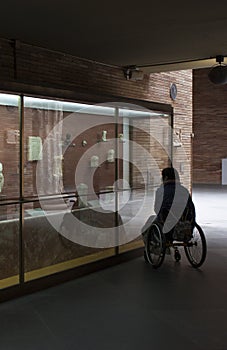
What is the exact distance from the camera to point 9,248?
14.8 ft

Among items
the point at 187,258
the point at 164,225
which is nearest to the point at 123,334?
the point at 164,225

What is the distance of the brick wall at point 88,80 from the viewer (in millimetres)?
5316

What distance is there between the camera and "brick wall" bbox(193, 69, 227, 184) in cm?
1842

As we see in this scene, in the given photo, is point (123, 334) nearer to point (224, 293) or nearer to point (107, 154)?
point (224, 293)

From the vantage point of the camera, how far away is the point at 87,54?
616 centimetres

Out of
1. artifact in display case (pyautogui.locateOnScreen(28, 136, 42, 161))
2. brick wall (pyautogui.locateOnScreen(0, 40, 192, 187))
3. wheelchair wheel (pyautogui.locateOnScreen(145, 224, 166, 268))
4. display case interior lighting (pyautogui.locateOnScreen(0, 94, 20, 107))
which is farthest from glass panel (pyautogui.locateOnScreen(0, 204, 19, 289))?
wheelchair wheel (pyautogui.locateOnScreen(145, 224, 166, 268))

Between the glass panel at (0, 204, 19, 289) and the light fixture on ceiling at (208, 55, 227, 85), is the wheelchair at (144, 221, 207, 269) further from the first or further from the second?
the light fixture on ceiling at (208, 55, 227, 85)

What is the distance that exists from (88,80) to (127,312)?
11.7 ft

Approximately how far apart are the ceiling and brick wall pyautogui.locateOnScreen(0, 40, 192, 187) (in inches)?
6.3

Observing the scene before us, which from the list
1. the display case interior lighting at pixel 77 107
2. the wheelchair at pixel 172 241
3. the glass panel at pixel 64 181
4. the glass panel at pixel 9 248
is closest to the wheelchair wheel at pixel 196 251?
the wheelchair at pixel 172 241

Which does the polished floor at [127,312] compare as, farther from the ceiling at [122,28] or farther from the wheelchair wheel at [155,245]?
the ceiling at [122,28]

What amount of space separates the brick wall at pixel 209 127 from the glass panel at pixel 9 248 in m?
14.9

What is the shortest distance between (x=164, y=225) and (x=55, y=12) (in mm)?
2556

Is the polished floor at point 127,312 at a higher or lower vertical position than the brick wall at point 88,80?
lower
